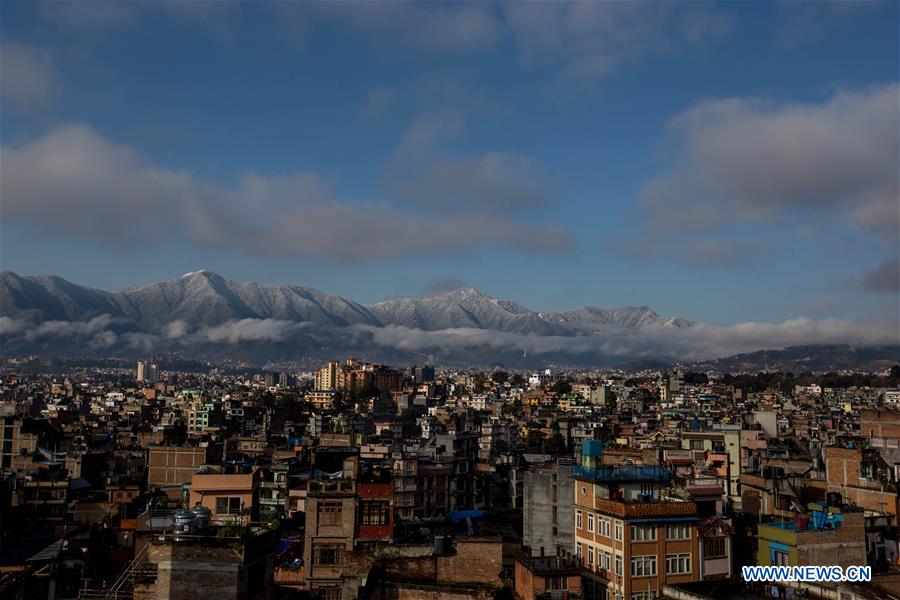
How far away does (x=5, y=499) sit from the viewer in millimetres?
42750

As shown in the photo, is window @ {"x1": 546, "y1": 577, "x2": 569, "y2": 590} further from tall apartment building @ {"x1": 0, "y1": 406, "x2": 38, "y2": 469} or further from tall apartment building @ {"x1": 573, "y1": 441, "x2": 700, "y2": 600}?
tall apartment building @ {"x1": 0, "y1": 406, "x2": 38, "y2": 469}

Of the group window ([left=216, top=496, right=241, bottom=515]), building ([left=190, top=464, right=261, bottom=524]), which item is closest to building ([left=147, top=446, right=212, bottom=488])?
building ([left=190, top=464, right=261, bottom=524])

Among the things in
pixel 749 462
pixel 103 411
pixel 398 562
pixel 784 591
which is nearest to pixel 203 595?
pixel 398 562

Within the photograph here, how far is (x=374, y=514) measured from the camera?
1088 inches

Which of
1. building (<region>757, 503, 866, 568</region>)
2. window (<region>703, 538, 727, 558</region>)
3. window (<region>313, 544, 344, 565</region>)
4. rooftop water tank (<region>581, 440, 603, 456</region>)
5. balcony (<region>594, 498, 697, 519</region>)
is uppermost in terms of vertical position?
rooftop water tank (<region>581, 440, 603, 456</region>)

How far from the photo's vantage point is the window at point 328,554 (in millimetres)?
26594

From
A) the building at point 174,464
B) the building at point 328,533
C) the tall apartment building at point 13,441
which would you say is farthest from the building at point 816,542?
the tall apartment building at point 13,441

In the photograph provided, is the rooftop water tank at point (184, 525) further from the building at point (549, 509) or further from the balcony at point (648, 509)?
the building at point (549, 509)

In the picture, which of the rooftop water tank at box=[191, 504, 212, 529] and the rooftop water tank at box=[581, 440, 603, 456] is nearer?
the rooftop water tank at box=[191, 504, 212, 529]

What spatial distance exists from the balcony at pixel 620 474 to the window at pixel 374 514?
6.32 meters

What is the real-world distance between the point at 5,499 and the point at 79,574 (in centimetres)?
1753

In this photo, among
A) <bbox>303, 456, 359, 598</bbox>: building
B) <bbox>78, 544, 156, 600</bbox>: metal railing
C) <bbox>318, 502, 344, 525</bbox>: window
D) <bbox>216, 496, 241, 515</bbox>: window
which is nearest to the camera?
<bbox>78, 544, 156, 600</bbox>: metal railing

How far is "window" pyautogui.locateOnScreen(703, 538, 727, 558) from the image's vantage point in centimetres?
2339

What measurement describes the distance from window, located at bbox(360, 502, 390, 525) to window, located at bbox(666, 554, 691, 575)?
30.5ft
